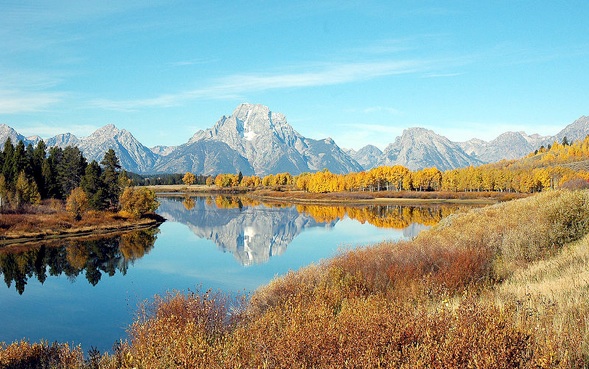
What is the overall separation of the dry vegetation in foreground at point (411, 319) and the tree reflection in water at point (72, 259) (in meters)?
27.6

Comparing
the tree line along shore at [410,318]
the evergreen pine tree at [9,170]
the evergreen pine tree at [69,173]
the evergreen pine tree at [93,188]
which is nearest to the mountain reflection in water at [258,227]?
the evergreen pine tree at [93,188]

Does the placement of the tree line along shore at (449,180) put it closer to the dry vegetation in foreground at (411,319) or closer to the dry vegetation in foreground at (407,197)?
the dry vegetation in foreground at (407,197)

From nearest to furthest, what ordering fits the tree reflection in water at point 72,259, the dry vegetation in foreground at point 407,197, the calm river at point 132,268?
the calm river at point 132,268, the tree reflection in water at point 72,259, the dry vegetation in foreground at point 407,197

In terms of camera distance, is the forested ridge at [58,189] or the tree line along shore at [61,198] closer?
the tree line along shore at [61,198]

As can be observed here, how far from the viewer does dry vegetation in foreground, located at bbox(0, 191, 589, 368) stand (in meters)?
6.36

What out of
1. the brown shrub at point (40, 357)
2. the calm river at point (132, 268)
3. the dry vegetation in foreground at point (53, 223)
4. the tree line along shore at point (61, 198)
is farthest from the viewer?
the tree line along shore at point (61, 198)

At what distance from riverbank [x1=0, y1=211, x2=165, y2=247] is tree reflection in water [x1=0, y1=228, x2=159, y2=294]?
176 inches

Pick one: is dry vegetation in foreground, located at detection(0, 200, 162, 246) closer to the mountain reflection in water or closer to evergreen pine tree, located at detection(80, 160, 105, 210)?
evergreen pine tree, located at detection(80, 160, 105, 210)

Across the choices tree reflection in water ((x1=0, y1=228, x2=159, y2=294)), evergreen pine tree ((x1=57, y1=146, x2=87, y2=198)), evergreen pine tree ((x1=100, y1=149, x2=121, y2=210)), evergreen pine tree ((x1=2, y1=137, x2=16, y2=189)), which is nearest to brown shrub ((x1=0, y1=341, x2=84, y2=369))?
tree reflection in water ((x1=0, y1=228, x2=159, y2=294))

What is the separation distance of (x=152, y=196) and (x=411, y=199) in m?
79.0

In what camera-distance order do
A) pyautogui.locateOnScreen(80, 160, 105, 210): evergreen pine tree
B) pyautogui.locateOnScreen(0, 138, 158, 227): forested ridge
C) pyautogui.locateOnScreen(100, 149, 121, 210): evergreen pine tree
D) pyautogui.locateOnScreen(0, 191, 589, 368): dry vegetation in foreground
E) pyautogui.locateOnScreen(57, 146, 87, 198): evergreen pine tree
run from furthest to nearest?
pyautogui.locateOnScreen(57, 146, 87, 198): evergreen pine tree → pyautogui.locateOnScreen(100, 149, 121, 210): evergreen pine tree → pyautogui.locateOnScreen(80, 160, 105, 210): evergreen pine tree → pyautogui.locateOnScreen(0, 138, 158, 227): forested ridge → pyautogui.locateOnScreen(0, 191, 589, 368): dry vegetation in foreground

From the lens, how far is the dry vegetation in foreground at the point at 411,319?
20.9 ft

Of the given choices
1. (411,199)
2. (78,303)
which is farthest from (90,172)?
(411,199)

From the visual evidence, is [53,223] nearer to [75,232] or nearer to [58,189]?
[75,232]
